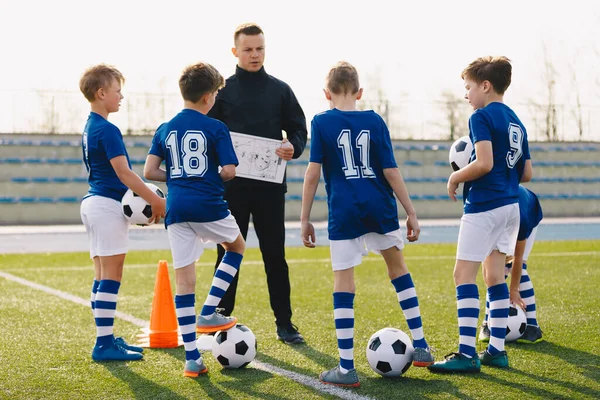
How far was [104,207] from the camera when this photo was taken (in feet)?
16.2

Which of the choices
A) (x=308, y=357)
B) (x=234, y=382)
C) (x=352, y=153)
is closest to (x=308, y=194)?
(x=352, y=153)

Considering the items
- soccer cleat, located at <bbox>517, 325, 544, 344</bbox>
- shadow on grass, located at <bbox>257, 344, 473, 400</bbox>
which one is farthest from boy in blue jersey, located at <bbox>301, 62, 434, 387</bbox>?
soccer cleat, located at <bbox>517, 325, 544, 344</bbox>

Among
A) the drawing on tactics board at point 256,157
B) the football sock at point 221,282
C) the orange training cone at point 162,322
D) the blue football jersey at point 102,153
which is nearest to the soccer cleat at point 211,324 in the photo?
the football sock at point 221,282

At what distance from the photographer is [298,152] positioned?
18.9ft

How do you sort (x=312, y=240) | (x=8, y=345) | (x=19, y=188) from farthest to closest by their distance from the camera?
(x=19, y=188) < (x=8, y=345) < (x=312, y=240)

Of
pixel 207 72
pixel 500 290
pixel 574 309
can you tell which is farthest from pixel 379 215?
pixel 574 309

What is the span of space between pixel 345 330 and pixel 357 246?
1.58ft

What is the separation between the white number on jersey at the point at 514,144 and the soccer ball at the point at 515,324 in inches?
51.3

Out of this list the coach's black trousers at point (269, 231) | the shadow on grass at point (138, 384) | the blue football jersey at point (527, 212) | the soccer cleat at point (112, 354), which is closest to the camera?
the shadow on grass at point (138, 384)

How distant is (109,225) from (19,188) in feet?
75.7

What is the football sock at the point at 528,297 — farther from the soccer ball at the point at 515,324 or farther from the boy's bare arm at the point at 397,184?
the boy's bare arm at the point at 397,184

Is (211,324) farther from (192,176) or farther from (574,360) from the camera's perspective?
(574,360)

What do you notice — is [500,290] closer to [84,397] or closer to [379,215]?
[379,215]

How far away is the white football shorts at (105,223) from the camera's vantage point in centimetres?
492
